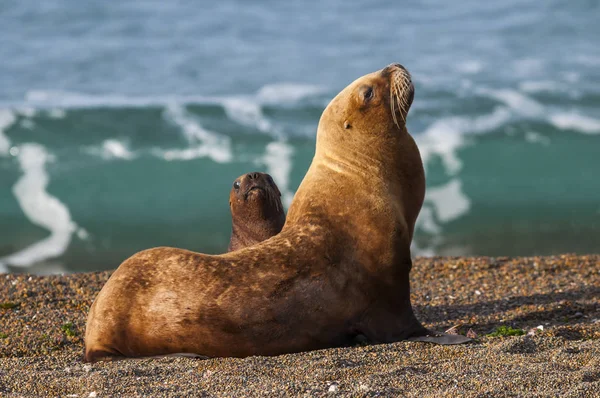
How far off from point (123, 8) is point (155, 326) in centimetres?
2946

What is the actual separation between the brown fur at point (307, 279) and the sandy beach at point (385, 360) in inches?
8.1

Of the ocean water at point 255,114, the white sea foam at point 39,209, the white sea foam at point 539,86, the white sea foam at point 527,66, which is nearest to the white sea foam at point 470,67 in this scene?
the ocean water at point 255,114

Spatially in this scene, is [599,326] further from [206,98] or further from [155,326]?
[206,98]

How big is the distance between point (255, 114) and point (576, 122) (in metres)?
7.37

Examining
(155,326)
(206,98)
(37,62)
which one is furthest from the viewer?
(37,62)

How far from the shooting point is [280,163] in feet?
62.8

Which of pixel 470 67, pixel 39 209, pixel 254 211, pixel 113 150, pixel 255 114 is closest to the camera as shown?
pixel 254 211

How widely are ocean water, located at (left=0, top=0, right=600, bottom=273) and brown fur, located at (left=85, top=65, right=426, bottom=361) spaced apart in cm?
753

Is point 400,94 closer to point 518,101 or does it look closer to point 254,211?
point 254,211

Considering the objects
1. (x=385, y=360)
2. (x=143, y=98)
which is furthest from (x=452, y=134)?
(x=385, y=360)

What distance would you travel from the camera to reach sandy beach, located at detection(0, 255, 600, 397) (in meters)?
5.30

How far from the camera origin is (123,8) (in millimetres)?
34188

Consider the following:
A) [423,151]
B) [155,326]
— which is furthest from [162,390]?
[423,151]

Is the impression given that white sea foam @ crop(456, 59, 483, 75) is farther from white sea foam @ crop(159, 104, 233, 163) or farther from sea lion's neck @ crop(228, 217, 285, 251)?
sea lion's neck @ crop(228, 217, 285, 251)
